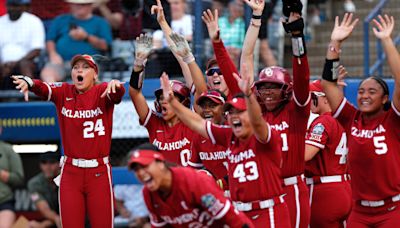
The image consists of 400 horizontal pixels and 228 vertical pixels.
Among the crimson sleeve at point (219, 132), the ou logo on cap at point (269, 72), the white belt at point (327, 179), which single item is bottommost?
the white belt at point (327, 179)

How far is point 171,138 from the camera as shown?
10992mm

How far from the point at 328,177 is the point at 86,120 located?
2433mm

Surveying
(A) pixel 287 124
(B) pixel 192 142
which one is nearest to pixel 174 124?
(B) pixel 192 142

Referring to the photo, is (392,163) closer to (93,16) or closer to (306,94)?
(306,94)

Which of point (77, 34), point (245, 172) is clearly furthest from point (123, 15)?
point (245, 172)

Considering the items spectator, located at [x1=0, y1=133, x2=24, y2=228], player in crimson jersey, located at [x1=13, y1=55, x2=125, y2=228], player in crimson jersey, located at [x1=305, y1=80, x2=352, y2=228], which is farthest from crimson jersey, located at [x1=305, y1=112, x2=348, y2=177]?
spectator, located at [x1=0, y1=133, x2=24, y2=228]

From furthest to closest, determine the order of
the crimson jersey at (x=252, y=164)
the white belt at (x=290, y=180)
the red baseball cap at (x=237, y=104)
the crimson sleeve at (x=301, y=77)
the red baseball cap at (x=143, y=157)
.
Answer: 1. the white belt at (x=290, y=180)
2. the crimson sleeve at (x=301, y=77)
3. the crimson jersey at (x=252, y=164)
4. the red baseball cap at (x=237, y=104)
5. the red baseball cap at (x=143, y=157)

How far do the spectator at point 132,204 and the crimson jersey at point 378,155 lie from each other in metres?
4.60

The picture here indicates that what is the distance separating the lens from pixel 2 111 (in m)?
15.0

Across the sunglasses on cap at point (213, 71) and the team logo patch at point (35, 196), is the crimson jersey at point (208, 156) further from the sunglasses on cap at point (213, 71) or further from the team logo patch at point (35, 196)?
the team logo patch at point (35, 196)

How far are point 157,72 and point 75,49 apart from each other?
45.1 inches

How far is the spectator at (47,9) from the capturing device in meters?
14.8

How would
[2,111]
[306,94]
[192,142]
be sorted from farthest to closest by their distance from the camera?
[2,111] → [192,142] → [306,94]

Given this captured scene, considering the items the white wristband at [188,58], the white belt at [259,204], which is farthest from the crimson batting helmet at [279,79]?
the white belt at [259,204]
